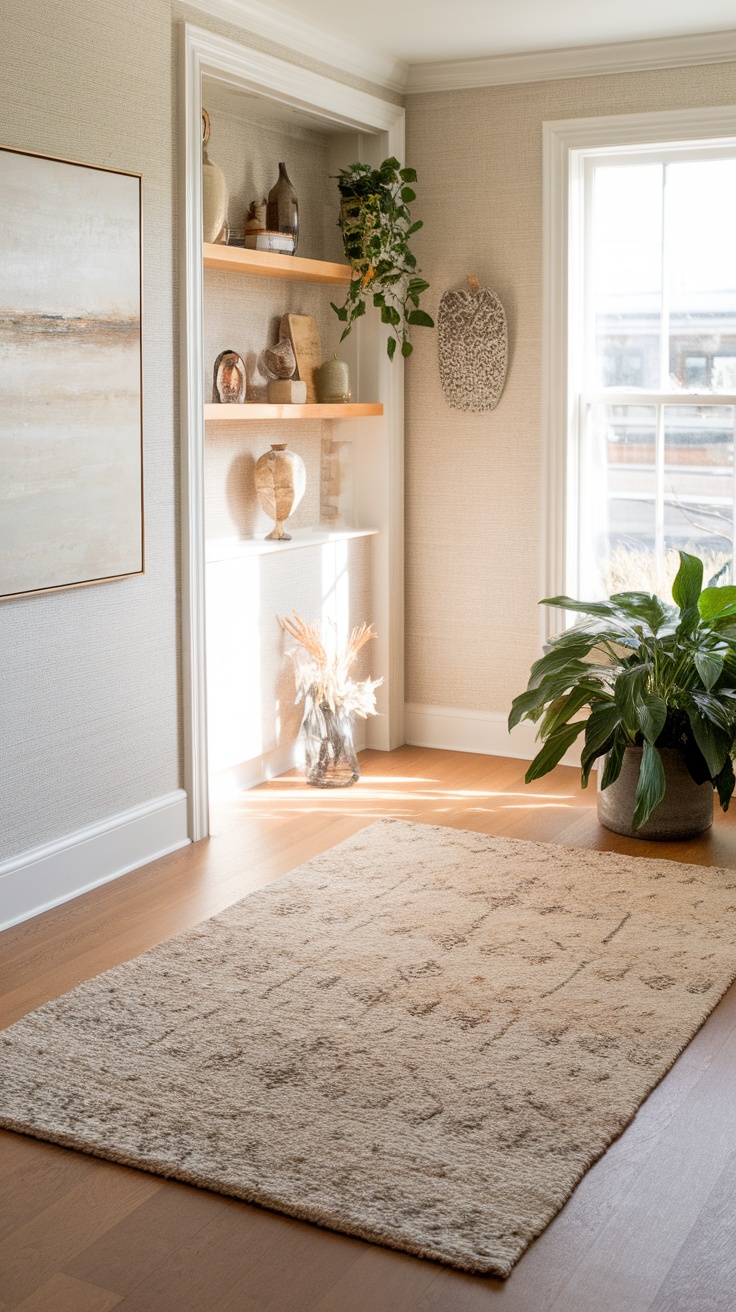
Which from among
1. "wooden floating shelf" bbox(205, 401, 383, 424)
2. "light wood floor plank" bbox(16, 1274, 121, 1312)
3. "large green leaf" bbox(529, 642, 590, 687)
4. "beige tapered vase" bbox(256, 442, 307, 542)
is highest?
"wooden floating shelf" bbox(205, 401, 383, 424)

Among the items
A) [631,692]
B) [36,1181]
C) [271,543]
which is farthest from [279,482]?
[36,1181]

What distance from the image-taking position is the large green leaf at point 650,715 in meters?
3.62

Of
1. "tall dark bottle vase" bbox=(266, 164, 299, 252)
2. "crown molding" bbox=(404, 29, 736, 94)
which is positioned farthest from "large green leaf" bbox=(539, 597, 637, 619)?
"crown molding" bbox=(404, 29, 736, 94)

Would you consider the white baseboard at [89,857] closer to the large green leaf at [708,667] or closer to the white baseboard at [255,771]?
the white baseboard at [255,771]

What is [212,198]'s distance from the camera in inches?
153

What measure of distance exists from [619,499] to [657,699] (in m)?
1.15

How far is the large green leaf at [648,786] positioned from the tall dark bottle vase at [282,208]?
210 centimetres

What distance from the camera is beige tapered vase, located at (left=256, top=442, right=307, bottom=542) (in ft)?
14.4

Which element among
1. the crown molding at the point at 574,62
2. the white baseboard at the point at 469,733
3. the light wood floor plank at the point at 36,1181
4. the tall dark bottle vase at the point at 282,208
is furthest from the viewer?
the white baseboard at the point at 469,733

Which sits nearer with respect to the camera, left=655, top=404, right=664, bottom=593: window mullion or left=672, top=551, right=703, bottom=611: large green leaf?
left=672, top=551, right=703, bottom=611: large green leaf

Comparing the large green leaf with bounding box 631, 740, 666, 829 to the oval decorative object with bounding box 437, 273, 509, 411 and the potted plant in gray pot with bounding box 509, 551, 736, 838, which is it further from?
the oval decorative object with bounding box 437, 273, 509, 411

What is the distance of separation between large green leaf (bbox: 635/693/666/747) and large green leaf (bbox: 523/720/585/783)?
275 millimetres

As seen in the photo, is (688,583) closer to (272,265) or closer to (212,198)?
(272,265)

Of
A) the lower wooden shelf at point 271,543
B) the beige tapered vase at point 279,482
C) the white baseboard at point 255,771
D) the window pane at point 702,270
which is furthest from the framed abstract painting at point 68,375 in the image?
the window pane at point 702,270
